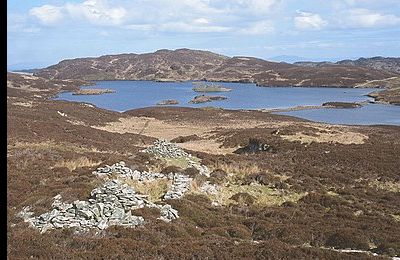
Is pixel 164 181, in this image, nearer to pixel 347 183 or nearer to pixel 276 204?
pixel 276 204

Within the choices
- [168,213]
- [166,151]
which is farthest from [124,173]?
[166,151]

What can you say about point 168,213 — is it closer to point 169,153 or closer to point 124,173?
point 124,173

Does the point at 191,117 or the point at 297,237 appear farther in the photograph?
the point at 191,117

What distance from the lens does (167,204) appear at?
679 inches

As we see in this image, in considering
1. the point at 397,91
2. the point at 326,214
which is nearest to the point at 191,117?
the point at 326,214

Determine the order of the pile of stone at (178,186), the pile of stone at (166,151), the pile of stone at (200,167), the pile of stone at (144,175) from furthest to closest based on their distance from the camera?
the pile of stone at (166,151) < the pile of stone at (200,167) < the pile of stone at (144,175) < the pile of stone at (178,186)

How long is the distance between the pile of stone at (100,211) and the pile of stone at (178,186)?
1.99 metres

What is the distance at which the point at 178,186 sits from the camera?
20.0 m

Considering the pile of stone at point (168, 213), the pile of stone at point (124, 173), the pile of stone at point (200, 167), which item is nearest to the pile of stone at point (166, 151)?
the pile of stone at point (200, 167)

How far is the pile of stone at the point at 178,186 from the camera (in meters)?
18.8

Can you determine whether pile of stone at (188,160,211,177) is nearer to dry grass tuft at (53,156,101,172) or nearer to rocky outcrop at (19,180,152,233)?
dry grass tuft at (53,156,101,172)

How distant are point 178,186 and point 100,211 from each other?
18.6ft

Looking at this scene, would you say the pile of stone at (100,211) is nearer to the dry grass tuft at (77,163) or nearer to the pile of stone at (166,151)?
the dry grass tuft at (77,163)

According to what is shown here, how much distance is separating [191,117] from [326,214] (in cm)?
6138
